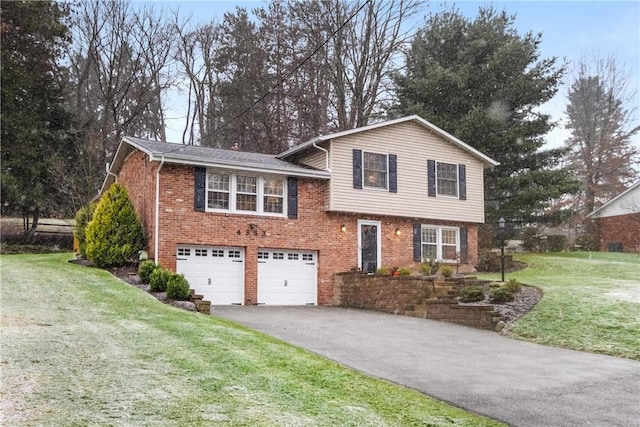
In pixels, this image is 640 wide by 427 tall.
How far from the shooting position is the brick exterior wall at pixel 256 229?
53.2ft

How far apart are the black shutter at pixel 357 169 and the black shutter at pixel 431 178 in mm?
2898

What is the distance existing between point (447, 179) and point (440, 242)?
233 centimetres

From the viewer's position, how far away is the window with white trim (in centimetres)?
1692

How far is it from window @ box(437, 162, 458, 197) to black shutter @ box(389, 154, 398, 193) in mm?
1942

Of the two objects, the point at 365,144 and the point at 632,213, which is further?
the point at 632,213

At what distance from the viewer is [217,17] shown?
1337 inches

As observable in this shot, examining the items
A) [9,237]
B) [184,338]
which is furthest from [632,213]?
[9,237]

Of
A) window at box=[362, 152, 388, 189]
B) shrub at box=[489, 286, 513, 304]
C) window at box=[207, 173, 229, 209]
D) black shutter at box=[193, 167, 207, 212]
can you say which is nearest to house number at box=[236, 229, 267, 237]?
window at box=[207, 173, 229, 209]

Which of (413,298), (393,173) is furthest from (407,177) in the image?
(413,298)

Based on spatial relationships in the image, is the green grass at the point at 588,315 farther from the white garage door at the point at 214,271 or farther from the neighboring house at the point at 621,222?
the neighboring house at the point at 621,222

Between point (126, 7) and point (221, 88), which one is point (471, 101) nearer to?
point (221, 88)

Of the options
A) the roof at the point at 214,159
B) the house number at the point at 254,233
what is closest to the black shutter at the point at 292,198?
the roof at the point at 214,159

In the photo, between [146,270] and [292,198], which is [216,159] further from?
[146,270]

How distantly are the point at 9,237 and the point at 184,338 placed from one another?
2263 centimetres
